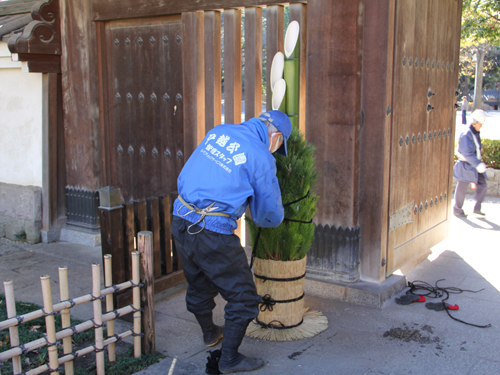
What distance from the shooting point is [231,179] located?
3332mm

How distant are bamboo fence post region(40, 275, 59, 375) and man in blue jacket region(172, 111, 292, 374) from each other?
909 mm

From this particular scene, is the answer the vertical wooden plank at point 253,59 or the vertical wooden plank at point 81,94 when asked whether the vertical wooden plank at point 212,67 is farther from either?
the vertical wooden plank at point 81,94

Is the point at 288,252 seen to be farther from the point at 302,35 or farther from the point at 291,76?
the point at 302,35

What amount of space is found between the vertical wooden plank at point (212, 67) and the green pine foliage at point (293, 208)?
176 centimetres

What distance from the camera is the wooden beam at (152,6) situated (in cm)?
531

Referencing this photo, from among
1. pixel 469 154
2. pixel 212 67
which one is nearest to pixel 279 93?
pixel 212 67

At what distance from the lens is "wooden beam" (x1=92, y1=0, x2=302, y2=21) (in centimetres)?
531

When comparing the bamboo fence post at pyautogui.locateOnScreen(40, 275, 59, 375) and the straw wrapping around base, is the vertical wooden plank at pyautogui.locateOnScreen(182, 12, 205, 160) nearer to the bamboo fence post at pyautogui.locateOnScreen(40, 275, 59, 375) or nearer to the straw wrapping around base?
the straw wrapping around base

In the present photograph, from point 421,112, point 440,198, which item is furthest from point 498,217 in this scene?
point 421,112

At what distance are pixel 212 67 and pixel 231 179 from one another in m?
2.60

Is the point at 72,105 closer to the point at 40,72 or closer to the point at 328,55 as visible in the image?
the point at 40,72

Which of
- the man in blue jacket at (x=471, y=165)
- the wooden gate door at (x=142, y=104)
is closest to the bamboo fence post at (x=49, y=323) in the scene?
the wooden gate door at (x=142, y=104)

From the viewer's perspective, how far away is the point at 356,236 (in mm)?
4934

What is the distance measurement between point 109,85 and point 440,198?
4472 mm
